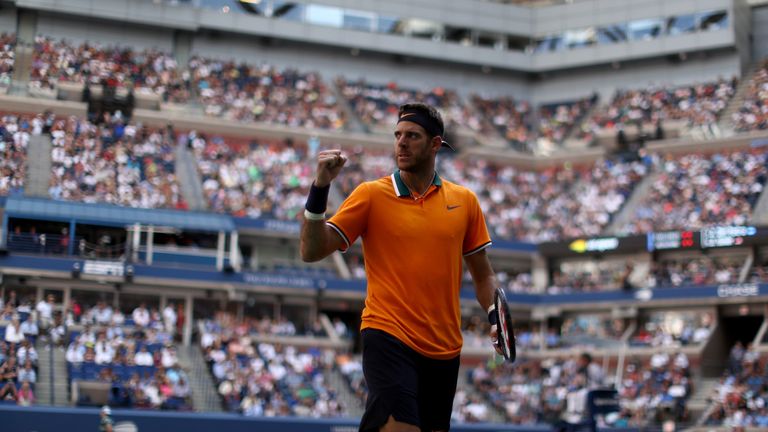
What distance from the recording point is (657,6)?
55.3m

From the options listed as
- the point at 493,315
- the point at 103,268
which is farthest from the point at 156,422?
the point at 493,315

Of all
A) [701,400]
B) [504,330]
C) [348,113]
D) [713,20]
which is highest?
[713,20]

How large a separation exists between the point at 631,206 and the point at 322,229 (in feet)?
138

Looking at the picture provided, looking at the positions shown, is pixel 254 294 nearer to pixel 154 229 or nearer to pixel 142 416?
pixel 154 229

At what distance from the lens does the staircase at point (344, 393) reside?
3438 centimetres

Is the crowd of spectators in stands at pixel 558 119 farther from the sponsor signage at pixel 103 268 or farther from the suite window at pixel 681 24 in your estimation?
the sponsor signage at pixel 103 268

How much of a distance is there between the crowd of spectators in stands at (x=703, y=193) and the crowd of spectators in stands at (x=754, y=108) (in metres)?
1.43

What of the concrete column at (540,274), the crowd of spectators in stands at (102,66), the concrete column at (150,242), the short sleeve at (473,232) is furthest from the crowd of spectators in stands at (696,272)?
the short sleeve at (473,232)

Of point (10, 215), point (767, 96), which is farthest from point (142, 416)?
point (767, 96)

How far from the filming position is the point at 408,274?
21.3ft

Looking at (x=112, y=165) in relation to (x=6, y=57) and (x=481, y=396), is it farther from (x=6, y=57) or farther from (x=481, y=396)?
(x=481, y=396)

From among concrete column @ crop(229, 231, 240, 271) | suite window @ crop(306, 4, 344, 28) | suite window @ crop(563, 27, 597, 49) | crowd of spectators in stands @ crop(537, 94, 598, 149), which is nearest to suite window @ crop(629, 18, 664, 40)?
suite window @ crop(563, 27, 597, 49)

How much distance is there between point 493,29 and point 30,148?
2795 centimetres

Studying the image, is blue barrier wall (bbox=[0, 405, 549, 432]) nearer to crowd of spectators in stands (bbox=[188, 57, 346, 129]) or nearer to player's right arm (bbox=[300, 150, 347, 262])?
player's right arm (bbox=[300, 150, 347, 262])
